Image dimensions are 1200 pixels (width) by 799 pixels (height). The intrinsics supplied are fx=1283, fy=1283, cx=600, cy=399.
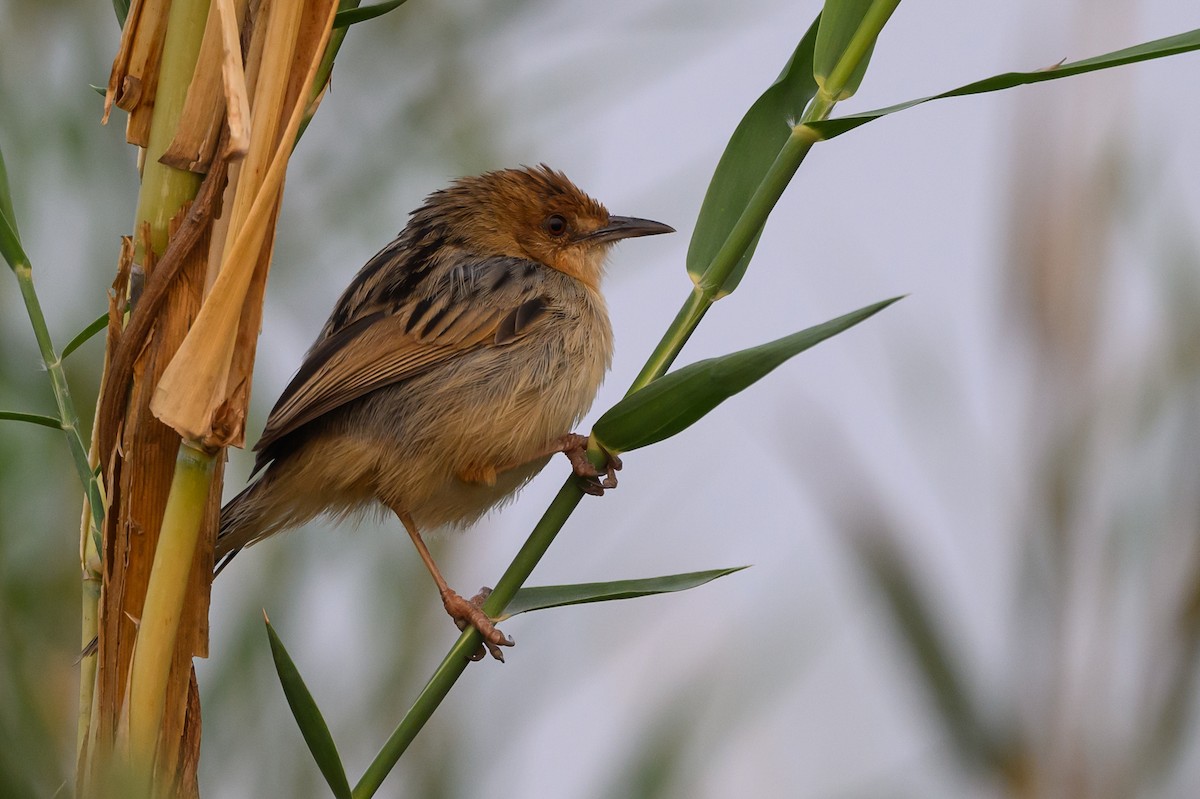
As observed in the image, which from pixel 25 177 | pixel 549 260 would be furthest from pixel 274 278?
pixel 549 260

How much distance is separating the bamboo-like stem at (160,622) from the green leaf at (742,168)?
2.63ft

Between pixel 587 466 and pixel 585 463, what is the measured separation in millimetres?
29

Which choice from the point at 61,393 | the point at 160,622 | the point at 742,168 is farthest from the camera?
the point at 742,168

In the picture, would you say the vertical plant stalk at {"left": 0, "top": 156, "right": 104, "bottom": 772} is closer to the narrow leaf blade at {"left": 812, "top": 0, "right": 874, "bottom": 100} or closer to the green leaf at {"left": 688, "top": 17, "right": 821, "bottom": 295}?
the green leaf at {"left": 688, "top": 17, "right": 821, "bottom": 295}

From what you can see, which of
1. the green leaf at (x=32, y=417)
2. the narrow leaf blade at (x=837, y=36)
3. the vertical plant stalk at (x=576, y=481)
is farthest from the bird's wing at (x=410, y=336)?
the narrow leaf blade at (x=837, y=36)

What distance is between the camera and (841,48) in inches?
66.6

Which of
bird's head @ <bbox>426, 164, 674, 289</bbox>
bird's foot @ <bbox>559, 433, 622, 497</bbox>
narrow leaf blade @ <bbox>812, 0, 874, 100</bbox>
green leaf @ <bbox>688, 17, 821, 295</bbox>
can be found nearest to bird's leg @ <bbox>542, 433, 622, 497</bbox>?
bird's foot @ <bbox>559, 433, 622, 497</bbox>

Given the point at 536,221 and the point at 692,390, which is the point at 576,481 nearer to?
the point at 692,390

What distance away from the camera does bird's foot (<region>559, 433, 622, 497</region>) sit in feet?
5.93

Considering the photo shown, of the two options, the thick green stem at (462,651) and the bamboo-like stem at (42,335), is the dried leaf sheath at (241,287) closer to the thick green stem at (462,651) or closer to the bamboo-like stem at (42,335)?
the bamboo-like stem at (42,335)

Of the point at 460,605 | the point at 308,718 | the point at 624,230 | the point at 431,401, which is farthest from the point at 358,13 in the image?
the point at 624,230

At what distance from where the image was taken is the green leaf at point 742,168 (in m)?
1.87

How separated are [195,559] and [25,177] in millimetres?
1861

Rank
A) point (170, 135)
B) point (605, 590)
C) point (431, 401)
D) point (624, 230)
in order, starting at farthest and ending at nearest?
point (624, 230) < point (431, 401) < point (605, 590) < point (170, 135)
